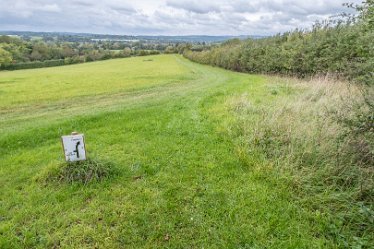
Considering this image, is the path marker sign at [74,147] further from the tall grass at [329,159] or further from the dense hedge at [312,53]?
the dense hedge at [312,53]

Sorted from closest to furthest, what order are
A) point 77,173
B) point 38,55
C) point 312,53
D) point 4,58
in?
point 77,173
point 312,53
point 4,58
point 38,55

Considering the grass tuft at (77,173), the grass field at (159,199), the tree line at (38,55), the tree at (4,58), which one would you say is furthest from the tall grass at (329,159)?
the tree line at (38,55)

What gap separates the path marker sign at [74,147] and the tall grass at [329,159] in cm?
338

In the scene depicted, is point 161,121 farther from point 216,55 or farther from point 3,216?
point 216,55

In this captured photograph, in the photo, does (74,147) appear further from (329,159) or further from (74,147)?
(329,159)

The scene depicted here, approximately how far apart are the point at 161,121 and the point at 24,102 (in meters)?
11.8

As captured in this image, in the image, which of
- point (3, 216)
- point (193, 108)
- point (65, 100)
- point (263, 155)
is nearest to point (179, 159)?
point (263, 155)

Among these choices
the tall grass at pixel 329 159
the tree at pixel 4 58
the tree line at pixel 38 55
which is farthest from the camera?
the tree line at pixel 38 55

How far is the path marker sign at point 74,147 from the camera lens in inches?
201

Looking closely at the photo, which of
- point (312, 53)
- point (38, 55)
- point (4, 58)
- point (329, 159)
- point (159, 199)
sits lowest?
point (38, 55)

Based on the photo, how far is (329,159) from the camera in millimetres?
5215

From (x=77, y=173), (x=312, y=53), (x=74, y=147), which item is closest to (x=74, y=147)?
(x=74, y=147)

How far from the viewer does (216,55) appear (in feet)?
171

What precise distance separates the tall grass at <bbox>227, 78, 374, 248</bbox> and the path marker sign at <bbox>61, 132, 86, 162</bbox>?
3378 millimetres
